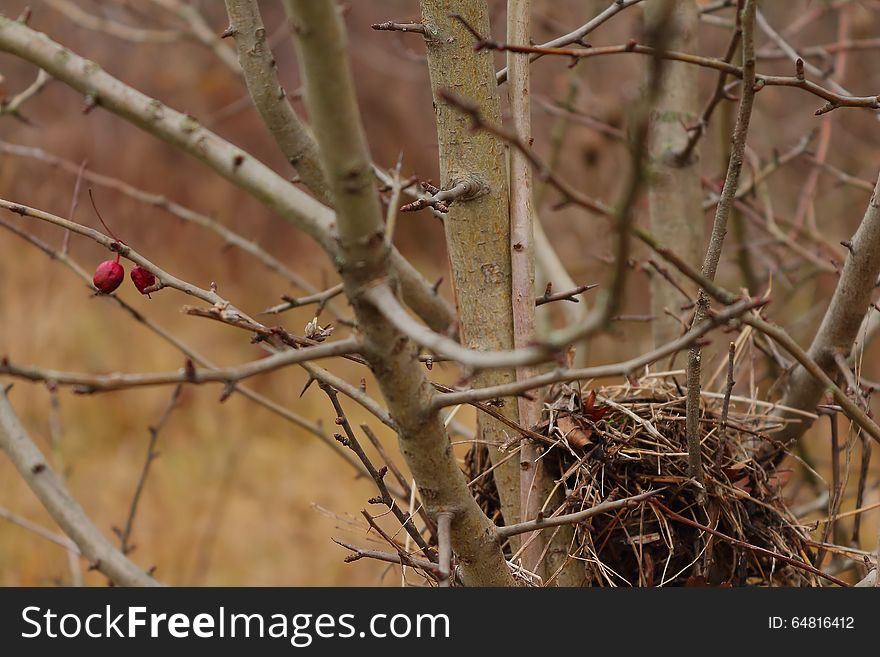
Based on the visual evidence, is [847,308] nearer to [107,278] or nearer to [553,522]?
[553,522]

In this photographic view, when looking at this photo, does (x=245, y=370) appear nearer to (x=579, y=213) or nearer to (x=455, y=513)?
(x=455, y=513)

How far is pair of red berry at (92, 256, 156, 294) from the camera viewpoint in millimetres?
1127

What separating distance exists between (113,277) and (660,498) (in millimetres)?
879

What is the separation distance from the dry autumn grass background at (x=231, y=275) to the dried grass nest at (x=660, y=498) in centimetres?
102

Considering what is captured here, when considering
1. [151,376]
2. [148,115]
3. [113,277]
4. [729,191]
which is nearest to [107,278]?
[113,277]

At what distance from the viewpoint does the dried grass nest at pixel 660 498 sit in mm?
1310

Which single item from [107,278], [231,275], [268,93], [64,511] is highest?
[231,275]

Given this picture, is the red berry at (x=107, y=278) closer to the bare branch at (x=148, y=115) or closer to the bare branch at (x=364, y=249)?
the bare branch at (x=148, y=115)

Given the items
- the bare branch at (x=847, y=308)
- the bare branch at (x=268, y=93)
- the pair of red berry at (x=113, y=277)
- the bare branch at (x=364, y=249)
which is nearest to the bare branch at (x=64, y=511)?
the pair of red berry at (x=113, y=277)

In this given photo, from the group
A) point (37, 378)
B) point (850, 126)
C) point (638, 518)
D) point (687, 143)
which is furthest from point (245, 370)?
point (850, 126)

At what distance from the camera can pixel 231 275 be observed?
22.2 feet

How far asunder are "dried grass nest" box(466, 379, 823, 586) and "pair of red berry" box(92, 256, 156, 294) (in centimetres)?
63

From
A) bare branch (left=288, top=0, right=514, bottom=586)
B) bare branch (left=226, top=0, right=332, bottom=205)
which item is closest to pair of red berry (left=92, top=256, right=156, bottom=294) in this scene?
bare branch (left=226, top=0, right=332, bottom=205)

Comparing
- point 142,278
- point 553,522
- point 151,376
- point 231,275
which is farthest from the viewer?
point 231,275
